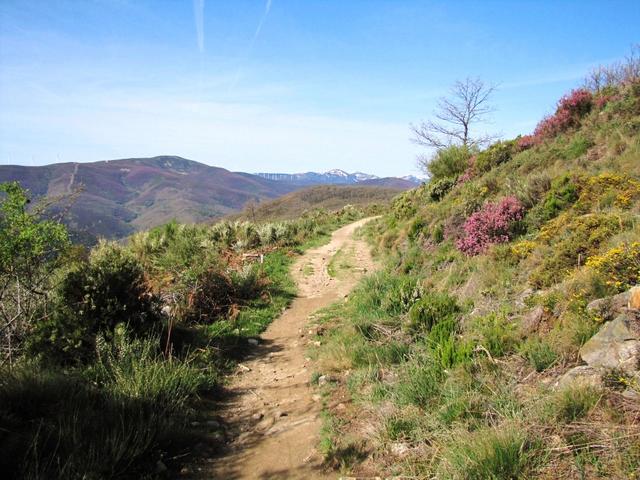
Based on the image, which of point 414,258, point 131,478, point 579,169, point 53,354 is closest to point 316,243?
point 414,258

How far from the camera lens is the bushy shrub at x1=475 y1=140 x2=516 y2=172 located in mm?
12328

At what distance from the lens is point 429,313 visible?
544cm

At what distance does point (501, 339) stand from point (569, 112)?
11.1 meters

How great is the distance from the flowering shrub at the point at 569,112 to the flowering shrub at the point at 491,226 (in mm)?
6255

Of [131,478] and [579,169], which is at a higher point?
[579,169]

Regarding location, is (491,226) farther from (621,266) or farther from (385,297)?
(621,266)

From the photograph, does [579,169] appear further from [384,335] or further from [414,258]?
[384,335]

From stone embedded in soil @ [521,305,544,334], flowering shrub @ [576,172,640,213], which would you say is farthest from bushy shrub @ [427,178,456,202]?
stone embedded in soil @ [521,305,544,334]

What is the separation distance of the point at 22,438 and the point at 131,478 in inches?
38.8

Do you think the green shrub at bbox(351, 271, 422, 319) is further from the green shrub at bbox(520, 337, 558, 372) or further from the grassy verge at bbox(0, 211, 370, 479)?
the grassy verge at bbox(0, 211, 370, 479)

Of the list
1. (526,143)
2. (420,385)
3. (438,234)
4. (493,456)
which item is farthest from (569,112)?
(493,456)

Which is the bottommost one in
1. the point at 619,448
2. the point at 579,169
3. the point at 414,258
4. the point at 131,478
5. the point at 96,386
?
the point at 131,478

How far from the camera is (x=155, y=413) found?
3836 mm

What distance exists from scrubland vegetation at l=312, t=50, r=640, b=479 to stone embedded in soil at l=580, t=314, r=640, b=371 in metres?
0.12
